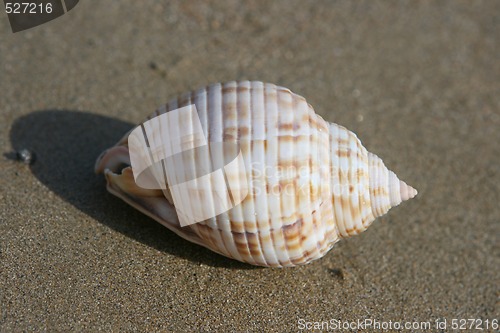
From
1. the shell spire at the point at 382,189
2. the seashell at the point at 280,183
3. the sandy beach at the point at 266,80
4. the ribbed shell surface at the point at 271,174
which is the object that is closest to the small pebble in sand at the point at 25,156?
the sandy beach at the point at 266,80

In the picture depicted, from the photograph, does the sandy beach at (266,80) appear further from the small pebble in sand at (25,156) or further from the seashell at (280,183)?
the seashell at (280,183)

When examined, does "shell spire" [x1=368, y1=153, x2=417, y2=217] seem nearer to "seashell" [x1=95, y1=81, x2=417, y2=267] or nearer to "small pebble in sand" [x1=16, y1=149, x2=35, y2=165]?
"seashell" [x1=95, y1=81, x2=417, y2=267]

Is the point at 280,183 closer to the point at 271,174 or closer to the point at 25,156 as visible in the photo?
the point at 271,174

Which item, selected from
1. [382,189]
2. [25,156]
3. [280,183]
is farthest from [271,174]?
[25,156]

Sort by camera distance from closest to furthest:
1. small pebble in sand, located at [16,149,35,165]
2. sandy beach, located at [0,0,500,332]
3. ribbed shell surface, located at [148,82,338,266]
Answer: ribbed shell surface, located at [148,82,338,266]
sandy beach, located at [0,0,500,332]
small pebble in sand, located at [16,149,35,165]

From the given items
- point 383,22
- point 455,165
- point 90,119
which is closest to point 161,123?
point 90,119

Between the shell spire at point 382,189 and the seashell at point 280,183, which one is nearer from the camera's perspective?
the seashell at point 280,183

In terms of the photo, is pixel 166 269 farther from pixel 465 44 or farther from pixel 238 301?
pixel 465 44

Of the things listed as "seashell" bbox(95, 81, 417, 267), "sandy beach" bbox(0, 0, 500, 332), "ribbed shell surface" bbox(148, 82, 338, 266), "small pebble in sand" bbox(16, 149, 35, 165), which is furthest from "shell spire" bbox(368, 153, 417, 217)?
"small pebble in sand" bbox(16, 149, 35, 165)
